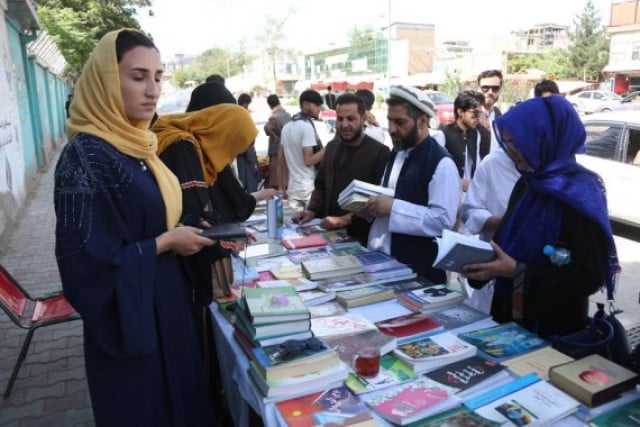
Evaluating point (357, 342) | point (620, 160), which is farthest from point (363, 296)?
point (620, 160)

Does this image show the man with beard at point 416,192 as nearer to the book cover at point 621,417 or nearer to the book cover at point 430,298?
the book cover at point 430,298

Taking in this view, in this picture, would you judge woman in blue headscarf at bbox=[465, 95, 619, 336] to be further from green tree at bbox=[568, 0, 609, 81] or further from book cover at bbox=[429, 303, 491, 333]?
green tree at bbox=[568, 0, 609, 81]

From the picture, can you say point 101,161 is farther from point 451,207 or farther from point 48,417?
point 48,417

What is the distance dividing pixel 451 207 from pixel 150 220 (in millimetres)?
1490

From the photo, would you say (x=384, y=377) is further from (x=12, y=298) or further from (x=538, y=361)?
(x=12, y=298)

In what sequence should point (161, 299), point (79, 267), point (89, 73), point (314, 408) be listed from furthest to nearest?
1. point (161, 299)
2. point (89, 73)
3. point (79, 267)
4. point (314, 408)

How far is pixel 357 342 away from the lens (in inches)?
65.1

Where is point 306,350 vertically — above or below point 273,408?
above

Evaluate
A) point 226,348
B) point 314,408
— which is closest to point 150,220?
point 226,348

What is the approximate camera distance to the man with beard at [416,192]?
2453mm

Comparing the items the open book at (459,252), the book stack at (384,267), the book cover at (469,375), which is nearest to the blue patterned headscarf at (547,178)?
the open book at (459,252)

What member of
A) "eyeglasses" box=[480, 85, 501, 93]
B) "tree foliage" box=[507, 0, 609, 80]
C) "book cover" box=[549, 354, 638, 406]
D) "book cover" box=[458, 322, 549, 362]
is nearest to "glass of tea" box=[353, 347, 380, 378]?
"book cover" box=[458, 322, 549, 362]

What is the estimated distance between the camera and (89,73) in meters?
1.56

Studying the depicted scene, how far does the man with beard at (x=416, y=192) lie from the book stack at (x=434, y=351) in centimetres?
87
